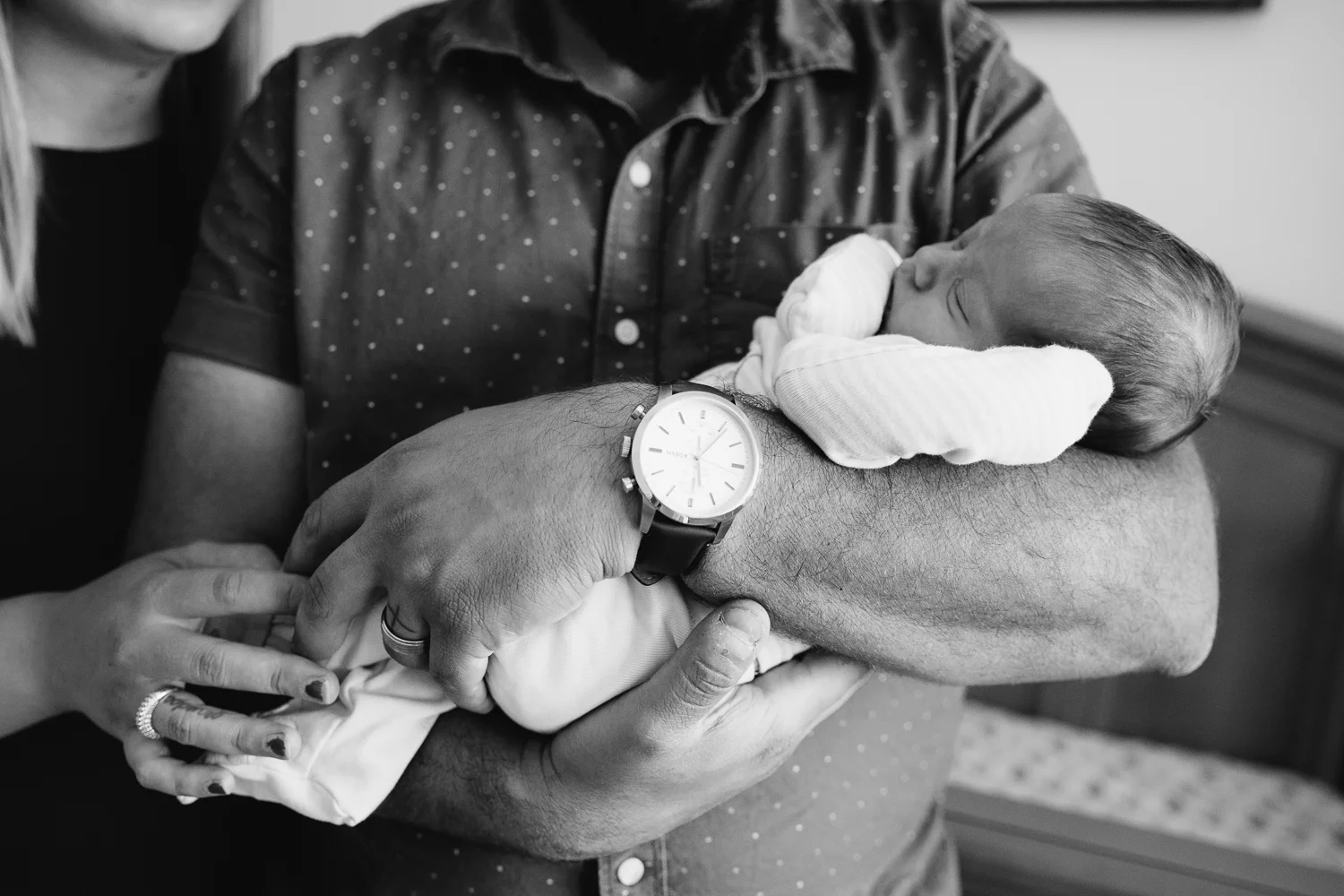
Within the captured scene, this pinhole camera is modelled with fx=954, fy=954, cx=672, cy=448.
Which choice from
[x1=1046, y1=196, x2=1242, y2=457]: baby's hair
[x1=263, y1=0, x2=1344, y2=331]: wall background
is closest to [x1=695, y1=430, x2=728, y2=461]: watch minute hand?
[x1=1046, y1=196, x2=1242, y2=457]: baby's hair

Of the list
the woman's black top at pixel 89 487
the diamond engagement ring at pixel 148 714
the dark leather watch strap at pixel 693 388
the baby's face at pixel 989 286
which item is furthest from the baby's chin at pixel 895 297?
the woman's black top at pixel 89 487

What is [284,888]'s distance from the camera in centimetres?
115

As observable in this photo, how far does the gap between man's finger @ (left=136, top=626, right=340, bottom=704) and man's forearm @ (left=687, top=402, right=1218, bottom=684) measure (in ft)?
1.21

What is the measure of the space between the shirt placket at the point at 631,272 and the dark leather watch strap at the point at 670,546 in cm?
33

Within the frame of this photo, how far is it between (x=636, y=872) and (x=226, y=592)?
50cm

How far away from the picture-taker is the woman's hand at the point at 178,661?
88cm

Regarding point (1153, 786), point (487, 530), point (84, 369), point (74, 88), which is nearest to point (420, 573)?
point (487, 530)

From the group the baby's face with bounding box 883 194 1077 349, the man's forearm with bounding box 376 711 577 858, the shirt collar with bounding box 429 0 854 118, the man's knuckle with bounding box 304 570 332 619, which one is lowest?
the man's forearm with bounding box 376 711 577 858

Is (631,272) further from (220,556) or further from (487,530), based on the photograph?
(220,556)

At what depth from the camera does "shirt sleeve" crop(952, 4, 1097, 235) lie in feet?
3.50

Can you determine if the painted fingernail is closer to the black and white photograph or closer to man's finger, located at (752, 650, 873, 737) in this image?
the black and white photograph

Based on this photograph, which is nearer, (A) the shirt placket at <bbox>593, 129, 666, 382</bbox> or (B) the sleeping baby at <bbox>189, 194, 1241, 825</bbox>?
(B) the sleeping baby at <bbox>189, 194, 1241, 825</bbox>

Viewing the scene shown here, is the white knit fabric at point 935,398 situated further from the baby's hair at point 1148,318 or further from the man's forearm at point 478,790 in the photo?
the man's forearm at point 478,790

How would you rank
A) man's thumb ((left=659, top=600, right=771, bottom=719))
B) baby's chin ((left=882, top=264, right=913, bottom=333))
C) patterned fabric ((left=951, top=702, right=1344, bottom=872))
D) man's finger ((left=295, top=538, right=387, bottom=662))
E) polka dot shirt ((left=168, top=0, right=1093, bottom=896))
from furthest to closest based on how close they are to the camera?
1. patterned fabric ((left=951, top=702, right=1344, bottom=872))
2. polka dot shirt ((left=168, top=0, right=1093, bottom=896))
3. baby's chin ((left=882, top=264, right=913, bottom=333))
4. man's finger ((left=295, top=538, right=387, bottom=662))
5. man's thumb ((left=659, top=600, right=771, bottom=719))
